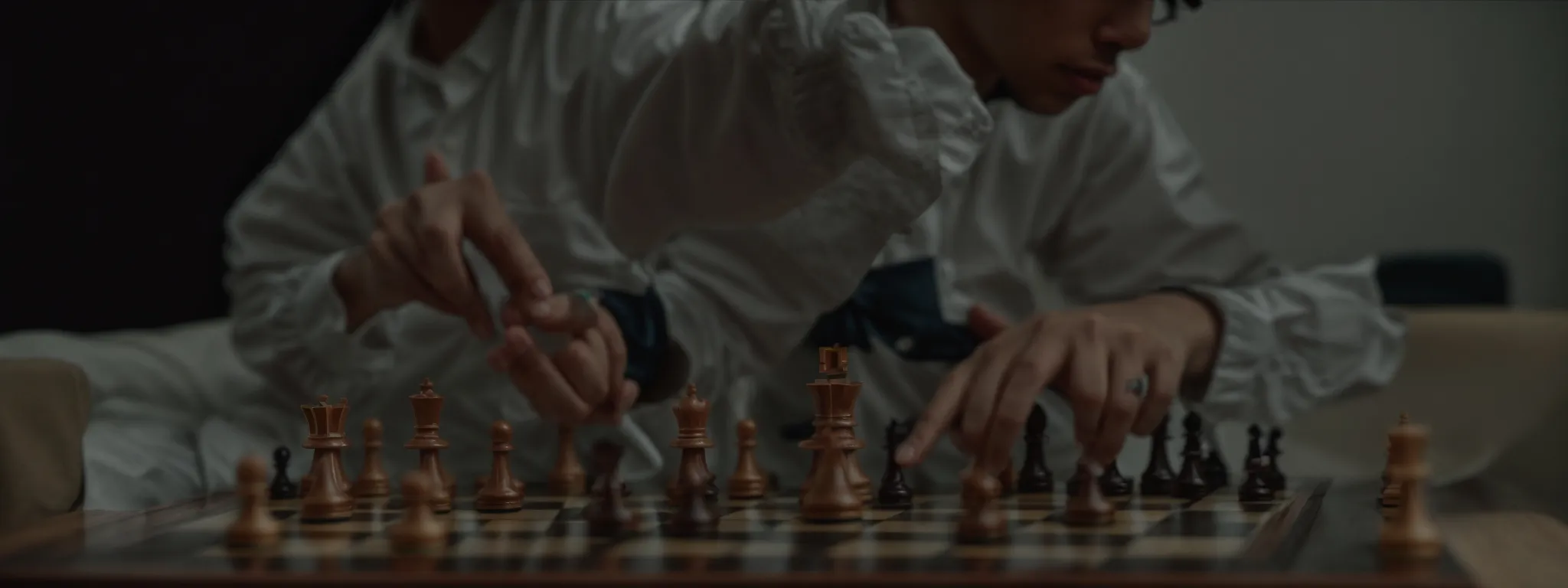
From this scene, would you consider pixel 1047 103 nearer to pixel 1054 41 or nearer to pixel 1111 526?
pixel 1054 41

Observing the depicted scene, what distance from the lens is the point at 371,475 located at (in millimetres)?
1108

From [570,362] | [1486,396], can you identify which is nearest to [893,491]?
[570,362]

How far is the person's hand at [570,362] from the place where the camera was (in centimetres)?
112

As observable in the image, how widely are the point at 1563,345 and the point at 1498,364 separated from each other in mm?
70

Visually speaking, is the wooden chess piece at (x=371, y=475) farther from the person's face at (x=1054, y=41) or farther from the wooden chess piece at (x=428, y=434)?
the person's face at (x=1054, y=41)

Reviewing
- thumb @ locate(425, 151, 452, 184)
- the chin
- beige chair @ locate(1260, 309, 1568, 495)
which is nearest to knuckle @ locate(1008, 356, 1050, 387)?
the chin

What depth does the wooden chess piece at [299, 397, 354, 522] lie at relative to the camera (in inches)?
37.4

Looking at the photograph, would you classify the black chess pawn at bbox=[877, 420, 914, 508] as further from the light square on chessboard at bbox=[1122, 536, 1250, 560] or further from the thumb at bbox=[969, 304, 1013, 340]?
the thumb at bbox=[969, 304, 1013, 340]

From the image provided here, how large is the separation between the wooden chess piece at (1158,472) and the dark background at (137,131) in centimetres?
123

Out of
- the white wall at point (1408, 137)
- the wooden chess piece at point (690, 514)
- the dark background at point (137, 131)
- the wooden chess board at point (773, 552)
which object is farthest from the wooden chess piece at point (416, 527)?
the white wall at point (1408, 137)

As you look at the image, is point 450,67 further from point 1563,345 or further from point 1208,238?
point 1563,345

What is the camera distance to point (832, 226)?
1286 mm

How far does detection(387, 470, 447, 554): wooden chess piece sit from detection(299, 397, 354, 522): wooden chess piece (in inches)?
6.3

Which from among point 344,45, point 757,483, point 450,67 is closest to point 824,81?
point 757,483
